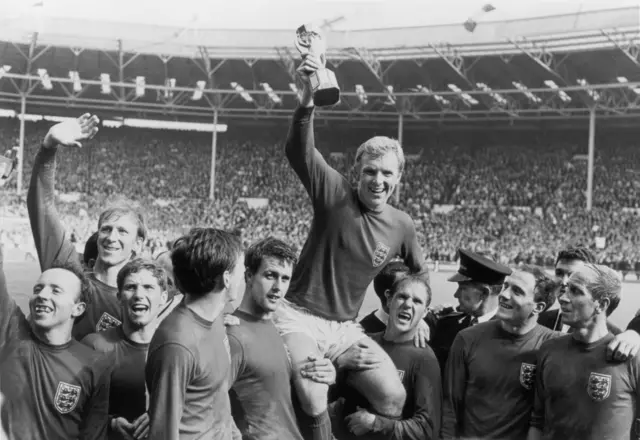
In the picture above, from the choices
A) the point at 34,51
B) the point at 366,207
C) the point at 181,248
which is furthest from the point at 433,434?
the point at 34,51

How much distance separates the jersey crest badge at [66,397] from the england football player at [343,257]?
0.98m

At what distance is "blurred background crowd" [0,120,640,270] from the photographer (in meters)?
27.7

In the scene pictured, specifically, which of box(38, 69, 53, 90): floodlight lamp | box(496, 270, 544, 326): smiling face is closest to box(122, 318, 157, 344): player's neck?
box(496, 270, 544, 326): smiling face

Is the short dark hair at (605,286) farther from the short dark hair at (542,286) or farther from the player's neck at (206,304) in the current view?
the player's neck at (206,304)

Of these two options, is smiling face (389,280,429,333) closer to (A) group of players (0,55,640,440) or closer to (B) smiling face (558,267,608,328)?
(A) group of players (0,55,640,440)

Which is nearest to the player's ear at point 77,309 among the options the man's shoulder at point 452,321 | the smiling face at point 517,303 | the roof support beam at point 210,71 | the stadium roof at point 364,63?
the smiling face at point 517,303

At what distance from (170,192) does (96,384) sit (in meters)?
31.7

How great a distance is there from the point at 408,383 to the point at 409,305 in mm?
419

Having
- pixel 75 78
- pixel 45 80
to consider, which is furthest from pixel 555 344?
pixel 45 80

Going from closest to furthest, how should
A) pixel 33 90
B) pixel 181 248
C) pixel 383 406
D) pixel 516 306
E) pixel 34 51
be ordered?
pixel 181 248 < pixel 383 406 < pixel 516 306 < pixel 34 51 < pixel 33 90

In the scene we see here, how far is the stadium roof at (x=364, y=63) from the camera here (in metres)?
26.3

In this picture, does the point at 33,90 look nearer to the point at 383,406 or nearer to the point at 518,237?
the point at 518,237

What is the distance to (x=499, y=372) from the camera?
415cm

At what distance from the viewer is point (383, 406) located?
12.5 feet
